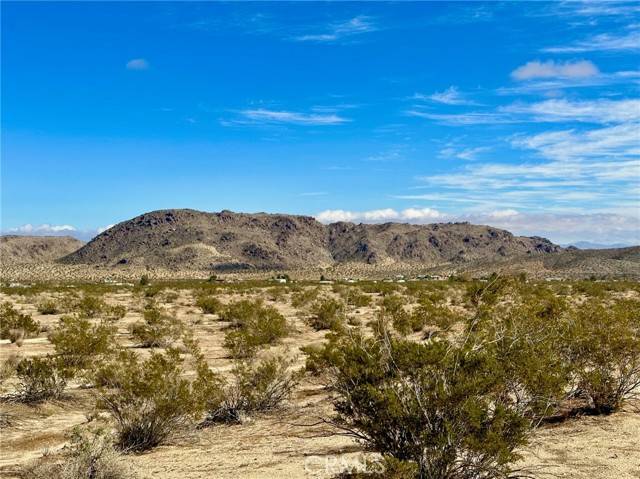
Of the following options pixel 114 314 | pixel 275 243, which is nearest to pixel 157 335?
pixel 114 314

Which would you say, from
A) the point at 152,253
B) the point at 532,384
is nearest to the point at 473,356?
the point at 532,384

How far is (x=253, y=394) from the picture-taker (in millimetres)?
12969

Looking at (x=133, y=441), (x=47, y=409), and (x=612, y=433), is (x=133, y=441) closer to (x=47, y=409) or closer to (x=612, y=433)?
(x=47, y=409)

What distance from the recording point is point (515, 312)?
1367cm

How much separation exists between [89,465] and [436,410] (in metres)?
5.34

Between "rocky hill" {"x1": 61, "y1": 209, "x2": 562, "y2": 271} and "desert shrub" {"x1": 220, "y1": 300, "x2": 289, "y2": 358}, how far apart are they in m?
108

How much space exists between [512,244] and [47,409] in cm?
19070

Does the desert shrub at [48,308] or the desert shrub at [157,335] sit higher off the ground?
the desert shrub at [48,308]

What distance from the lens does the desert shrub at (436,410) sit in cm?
699

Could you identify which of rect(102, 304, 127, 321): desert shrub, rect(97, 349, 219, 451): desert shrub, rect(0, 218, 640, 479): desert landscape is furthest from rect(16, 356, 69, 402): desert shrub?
rect(102, 304, 127, 321): desert shrub

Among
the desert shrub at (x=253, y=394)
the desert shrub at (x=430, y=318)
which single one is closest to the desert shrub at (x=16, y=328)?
the desert shrub at (x=253, y=394)

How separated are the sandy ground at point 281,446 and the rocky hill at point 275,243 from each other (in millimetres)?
123853

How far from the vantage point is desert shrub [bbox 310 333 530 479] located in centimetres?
699

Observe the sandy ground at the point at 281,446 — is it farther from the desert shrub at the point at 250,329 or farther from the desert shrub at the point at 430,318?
the desert shrub at the point at 430,318
